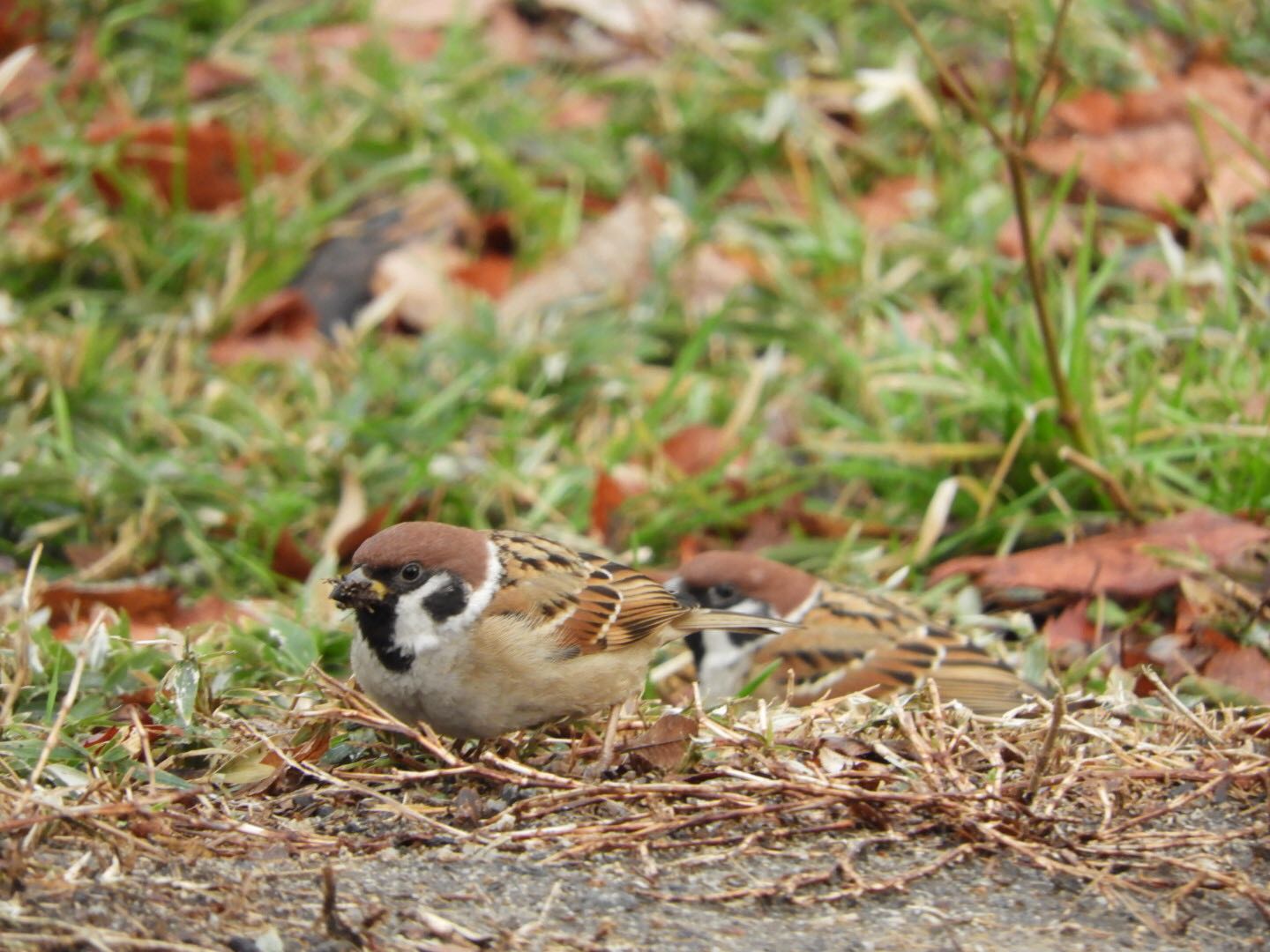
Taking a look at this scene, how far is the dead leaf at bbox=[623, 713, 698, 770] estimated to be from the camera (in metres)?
3.14

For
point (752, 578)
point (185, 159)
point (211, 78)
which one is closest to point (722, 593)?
point (752, 578)

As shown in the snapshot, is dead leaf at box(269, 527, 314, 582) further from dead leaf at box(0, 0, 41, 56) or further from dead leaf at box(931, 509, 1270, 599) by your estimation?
dead leaf at box(0, 0, 41, 56)

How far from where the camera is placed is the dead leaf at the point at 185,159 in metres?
6.44

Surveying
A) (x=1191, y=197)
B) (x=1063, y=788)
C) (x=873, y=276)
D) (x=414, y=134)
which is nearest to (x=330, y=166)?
(x=414, y=134)

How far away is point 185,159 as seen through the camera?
6.45 metres

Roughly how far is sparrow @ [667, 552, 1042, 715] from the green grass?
410 mm

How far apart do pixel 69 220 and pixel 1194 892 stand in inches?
194

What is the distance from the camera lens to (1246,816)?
3029 mm

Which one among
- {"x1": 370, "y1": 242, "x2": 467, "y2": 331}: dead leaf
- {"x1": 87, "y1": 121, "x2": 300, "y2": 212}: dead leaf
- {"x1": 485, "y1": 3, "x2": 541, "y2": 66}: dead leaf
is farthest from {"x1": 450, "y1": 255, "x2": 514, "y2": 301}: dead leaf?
{"x1": 485, "y1": 3, "x2": 541, "y2": 66}: dead leaf

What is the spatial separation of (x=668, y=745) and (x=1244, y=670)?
5.65 feet

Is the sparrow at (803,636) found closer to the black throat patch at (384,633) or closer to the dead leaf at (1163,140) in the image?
the black throat patch at (384,633)

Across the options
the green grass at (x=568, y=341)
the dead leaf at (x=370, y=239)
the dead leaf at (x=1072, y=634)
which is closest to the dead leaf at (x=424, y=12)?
the green grass at (x=568, y=341)

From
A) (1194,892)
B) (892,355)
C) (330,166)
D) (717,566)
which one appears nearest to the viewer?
(1194,892)

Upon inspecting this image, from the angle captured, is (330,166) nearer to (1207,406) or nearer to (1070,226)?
(1070,226)
